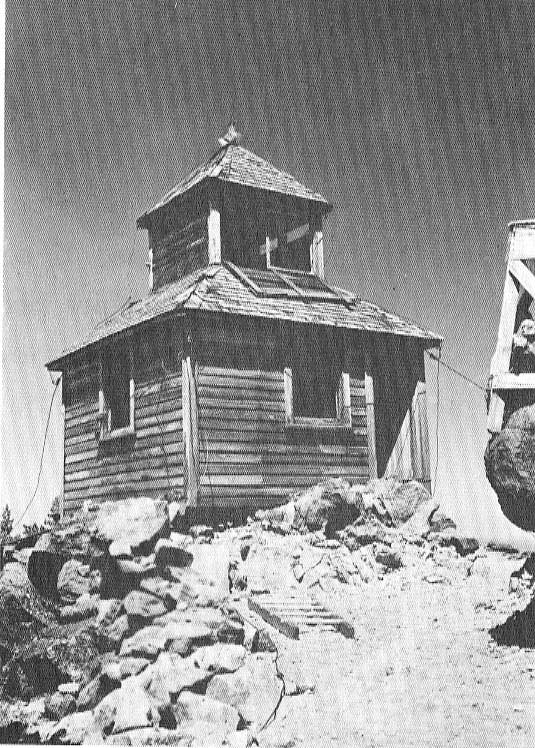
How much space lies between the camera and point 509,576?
945 centimetres

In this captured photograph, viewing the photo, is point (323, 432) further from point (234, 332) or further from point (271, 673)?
point (271, 673)

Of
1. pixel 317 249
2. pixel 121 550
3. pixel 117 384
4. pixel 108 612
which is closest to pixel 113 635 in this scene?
pixel 108 612

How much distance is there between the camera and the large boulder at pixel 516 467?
602 centimetres

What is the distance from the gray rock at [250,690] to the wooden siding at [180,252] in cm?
941

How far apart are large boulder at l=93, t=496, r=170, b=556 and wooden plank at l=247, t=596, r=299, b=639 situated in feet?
3.84

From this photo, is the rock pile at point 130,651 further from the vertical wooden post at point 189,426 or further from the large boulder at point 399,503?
the large boulder at point 399,503

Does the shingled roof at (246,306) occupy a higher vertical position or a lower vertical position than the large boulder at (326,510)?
higher

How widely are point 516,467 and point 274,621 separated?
9.73ft

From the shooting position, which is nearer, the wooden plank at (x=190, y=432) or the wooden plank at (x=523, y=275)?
the wooden plank at (x=523, y=275)

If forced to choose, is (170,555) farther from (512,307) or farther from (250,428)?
(250,428)

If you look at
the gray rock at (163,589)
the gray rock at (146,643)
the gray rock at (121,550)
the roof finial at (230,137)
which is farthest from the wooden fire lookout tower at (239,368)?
the gray rock at (146,643)

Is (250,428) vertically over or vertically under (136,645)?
over

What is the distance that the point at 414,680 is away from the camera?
621cm

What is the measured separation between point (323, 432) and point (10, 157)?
7070mm
